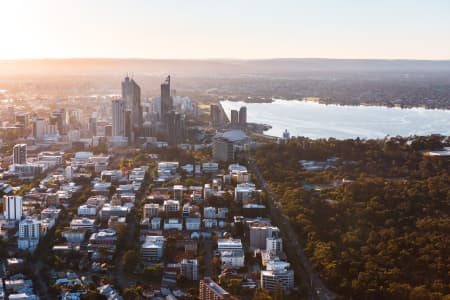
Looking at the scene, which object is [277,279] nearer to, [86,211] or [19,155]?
[86,211]

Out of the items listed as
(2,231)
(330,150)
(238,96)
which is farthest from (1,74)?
(2,231)

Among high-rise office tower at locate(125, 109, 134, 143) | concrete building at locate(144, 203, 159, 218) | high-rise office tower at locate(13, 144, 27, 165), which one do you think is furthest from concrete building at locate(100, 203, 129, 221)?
high-rise office tower at locate(125, 109, 134, 143)

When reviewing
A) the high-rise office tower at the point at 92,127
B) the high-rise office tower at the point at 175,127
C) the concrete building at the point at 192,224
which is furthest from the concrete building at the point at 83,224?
the high-rise office tower at the point at 92,127

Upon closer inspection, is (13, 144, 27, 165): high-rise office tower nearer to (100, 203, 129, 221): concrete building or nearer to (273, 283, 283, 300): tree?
(100, 203, 129, 221): concrete building

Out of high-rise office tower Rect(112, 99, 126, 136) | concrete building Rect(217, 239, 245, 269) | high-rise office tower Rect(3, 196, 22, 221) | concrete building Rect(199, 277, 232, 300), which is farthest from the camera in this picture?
high-rise office tower Rect(112, 99, 126, 136)

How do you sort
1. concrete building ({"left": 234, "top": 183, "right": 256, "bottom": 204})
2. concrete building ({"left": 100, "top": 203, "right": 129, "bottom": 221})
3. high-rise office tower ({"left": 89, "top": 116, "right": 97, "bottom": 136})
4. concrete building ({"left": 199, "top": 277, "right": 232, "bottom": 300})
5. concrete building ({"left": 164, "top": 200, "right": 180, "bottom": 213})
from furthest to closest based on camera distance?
high-rise office tower ({"left": 89, "top": 116, "right": 97, "bottom": 136}) < concrete building ({"left": 234, "top": 183, "right": 256, "bottom": 204}) < concrete building ({"left": 164, "top": 200, "right": 180, "bottom": 213}) < concrete building ({"left": 100, "top": 203, "right": 129, "bottom": 221}) < concrete building ({"left": 199, "top": 277, "right": 232, "bottom": 300})

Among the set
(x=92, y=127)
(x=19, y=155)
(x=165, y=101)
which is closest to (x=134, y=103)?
(x=165, y=101)
